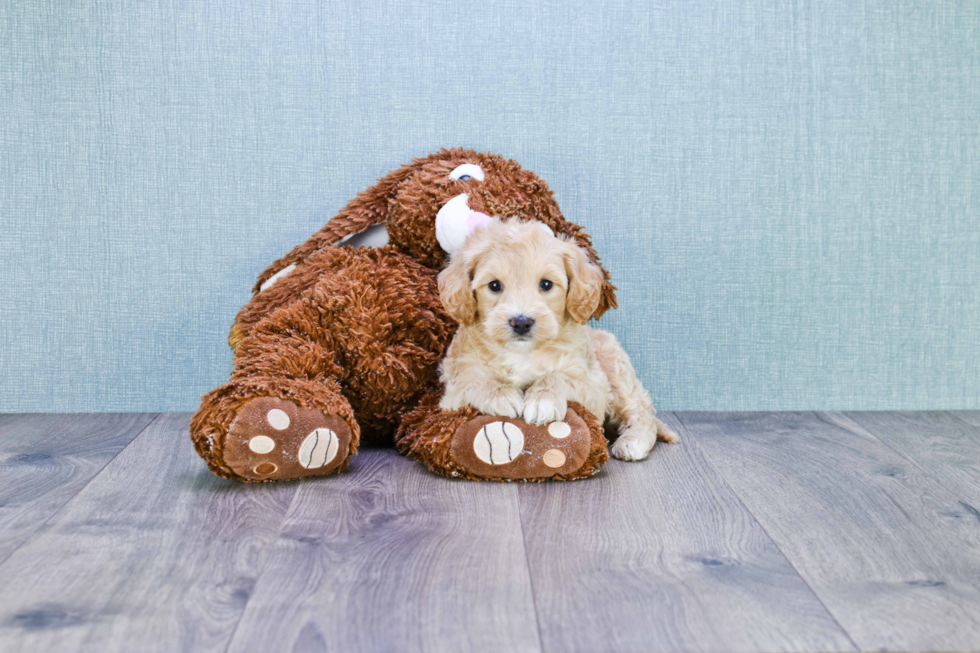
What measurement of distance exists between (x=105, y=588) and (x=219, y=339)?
1.08 meters

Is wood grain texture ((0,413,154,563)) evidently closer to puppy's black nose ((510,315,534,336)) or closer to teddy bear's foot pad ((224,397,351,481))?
teddy bear's foot pad ((224,397,351,481))

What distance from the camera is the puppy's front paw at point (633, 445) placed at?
1697mm

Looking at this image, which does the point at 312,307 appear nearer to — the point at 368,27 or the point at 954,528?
the point at 368,27

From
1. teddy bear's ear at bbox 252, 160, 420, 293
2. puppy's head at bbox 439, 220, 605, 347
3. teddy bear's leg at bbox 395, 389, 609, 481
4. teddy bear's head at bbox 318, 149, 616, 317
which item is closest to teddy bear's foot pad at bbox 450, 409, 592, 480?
teddy bear's leg at bbox 395, 389, 609, 481

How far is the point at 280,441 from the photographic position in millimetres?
1455

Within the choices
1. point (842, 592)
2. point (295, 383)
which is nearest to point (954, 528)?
point (842, 592)

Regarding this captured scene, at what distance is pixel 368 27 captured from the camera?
6.66ft

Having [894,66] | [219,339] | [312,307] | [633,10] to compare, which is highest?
[633,10]

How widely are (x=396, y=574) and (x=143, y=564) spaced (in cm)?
34

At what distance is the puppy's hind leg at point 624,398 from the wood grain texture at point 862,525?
142 millimetres

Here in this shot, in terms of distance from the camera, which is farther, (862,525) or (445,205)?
(445,205)

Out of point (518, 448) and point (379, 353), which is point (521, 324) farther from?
point (379, 353)

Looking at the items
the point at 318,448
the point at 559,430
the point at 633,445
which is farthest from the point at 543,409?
the point at 318,448

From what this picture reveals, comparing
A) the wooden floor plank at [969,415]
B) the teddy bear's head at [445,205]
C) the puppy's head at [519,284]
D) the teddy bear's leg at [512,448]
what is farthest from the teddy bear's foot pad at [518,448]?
the wooden floor plank at [969,415]
